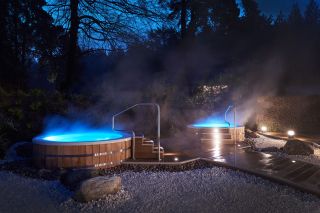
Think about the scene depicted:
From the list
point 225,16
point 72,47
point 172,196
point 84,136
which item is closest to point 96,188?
point 172,196

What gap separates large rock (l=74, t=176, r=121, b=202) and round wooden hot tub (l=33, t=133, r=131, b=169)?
1723mm

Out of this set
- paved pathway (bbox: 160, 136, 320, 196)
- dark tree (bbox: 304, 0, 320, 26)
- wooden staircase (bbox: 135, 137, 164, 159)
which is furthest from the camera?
dark tree (bbox: 304, 0, 320, 26)

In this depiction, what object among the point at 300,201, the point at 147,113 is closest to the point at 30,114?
the point at 147,113

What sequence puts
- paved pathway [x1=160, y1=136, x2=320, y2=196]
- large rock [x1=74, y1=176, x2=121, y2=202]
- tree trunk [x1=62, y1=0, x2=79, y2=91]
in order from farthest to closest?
tree trunk [x1=62, y1=0, x2=79, y2=91] → paved pathway [x1=160, y1=136, x2=320, y2=196] → large rock [x1=74, y1=176, x2=121, y2=202]

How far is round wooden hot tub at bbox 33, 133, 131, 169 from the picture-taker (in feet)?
21.4

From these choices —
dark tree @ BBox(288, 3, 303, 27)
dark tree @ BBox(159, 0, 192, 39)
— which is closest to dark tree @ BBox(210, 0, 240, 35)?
dark tree @ BBox(159, 0, 192, 39)

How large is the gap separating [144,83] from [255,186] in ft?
32.6

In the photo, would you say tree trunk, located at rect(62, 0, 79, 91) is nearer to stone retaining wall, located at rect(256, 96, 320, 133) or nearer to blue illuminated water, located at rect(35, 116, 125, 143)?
blue illuminated water, located at rect(35, 116, 125, 143)

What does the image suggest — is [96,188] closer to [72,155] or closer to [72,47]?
[72,155]

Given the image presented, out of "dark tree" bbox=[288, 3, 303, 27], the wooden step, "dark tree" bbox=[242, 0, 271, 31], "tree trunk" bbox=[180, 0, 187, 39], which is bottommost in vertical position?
the wooden step

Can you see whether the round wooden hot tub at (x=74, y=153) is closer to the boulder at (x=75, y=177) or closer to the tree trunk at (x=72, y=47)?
the boulder at (x=75, y=177)

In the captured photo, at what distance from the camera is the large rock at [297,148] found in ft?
27.8

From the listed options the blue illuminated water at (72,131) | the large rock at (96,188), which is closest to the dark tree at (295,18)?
the blue illuminated water at (72,131)

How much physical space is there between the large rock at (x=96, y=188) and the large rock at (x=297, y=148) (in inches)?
221
